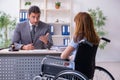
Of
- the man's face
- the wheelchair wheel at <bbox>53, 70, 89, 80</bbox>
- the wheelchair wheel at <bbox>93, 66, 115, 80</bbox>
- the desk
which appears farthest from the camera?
the man's face

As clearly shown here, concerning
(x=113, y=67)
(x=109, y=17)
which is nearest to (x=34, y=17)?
(x=113, y=67)

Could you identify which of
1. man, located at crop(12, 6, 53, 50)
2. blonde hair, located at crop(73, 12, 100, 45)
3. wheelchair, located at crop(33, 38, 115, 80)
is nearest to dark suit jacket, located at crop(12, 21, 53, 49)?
man, located at crop(12, 6, 53, 50)

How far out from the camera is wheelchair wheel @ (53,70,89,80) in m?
2.73

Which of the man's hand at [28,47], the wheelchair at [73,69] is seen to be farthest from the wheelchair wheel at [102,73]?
the man's hand at [28,47]

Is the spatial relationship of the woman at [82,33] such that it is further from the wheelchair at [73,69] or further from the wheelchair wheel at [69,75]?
the wheelchair wheel at [69,75]

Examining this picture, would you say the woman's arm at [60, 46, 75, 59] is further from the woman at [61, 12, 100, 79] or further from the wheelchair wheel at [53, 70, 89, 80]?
the wheelchair wheel at [53, 70, 89, 80]

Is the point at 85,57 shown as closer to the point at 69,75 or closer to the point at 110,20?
the point at 69,75

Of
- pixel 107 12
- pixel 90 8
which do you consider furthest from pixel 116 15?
pixel 90 8

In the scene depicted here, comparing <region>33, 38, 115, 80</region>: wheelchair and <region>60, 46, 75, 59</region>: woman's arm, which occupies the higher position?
<region>60, 46, 75, 59</region>: woman's arm

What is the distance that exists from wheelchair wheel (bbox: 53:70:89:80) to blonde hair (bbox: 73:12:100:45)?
37 cm

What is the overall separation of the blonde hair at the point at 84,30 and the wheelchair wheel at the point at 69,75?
37 centimetres

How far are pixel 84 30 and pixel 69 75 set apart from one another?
1.76 feet

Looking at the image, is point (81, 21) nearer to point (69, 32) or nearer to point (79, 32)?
point (79, 32)

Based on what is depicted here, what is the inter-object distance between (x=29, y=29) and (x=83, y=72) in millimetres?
1287
